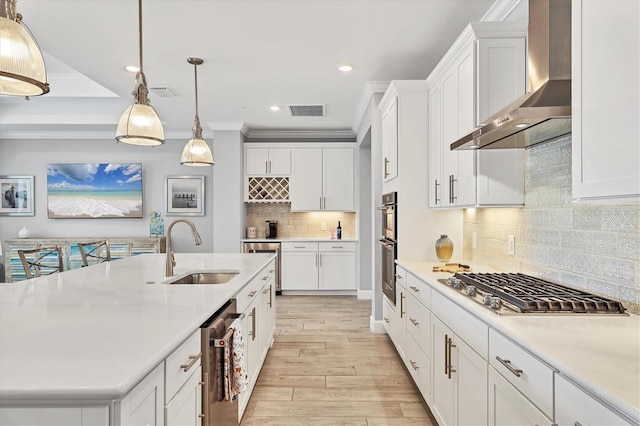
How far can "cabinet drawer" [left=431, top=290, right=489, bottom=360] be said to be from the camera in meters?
1.58

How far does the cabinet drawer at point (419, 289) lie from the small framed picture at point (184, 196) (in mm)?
4504

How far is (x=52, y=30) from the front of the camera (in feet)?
9.73

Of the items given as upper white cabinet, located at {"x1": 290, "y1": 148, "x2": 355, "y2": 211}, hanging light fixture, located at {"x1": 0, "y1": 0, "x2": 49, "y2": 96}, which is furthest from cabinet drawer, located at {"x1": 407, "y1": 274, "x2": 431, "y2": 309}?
upper white cabinet, located at {"x1": 290, "y1": 148, "x2": 355, "y2": 211}

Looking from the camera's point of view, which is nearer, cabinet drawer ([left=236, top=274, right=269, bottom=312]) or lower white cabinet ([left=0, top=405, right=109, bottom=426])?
lower white cabinet ([left=0, top=405, right=109, bottom=426])

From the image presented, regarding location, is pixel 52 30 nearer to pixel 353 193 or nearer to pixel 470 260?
pixel 470 260

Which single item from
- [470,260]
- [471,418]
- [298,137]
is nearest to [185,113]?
[298,137]

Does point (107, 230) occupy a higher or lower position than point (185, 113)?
lower

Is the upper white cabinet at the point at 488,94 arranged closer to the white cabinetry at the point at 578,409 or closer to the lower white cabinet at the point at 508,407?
the lower white cabinet at the point at 508,407

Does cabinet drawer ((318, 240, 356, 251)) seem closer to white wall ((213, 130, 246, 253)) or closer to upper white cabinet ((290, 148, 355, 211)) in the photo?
upper white cabinet ((290, 148, 355, 211))

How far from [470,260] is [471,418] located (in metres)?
1.70

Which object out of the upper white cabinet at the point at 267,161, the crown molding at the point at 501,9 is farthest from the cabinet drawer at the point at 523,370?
the upper white cabinet at the point at 267,161

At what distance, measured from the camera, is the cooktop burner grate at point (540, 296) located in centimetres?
152

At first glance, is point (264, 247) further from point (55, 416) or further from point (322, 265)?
point (55, 416)

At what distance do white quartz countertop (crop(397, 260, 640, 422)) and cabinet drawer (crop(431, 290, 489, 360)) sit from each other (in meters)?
0.06
